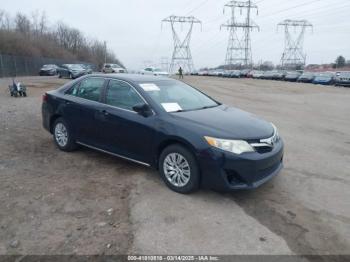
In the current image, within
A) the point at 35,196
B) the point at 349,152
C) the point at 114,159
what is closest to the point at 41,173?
the point at 35,196

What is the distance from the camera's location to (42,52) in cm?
6384

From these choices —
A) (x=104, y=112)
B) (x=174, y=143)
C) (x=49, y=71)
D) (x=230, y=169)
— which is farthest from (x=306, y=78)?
(x=230, y=169)

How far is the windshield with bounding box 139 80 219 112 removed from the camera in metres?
4.91

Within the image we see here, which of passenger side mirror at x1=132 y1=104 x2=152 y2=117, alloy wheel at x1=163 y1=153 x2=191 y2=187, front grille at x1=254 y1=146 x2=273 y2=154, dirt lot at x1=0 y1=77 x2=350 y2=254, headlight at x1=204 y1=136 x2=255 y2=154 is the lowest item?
dirt lot at x1=0 y1=77 x2=350 y2=254

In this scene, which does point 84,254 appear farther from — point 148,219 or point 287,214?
point 287,214

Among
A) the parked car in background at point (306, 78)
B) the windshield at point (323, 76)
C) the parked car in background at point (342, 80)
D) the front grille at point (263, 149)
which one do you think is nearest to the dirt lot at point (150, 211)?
the front grille at point (263, 149)

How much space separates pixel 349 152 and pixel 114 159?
480 centimetres

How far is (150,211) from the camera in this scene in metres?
3.91

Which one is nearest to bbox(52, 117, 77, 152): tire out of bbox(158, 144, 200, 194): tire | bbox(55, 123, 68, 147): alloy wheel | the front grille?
bbox(55, 123, 68, 147): alloy wheel

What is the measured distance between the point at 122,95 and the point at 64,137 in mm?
1666

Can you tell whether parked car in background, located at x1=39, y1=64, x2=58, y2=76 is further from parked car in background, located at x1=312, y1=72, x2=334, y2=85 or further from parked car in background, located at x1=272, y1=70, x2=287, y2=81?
parked car in background, located at x1=312, y1=72, x2=334, y2=85

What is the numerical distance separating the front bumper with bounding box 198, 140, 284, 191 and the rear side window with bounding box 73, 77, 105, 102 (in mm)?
2369

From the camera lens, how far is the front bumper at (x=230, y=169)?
4008mm

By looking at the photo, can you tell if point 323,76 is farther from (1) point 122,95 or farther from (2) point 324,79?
(1) point 122,95
